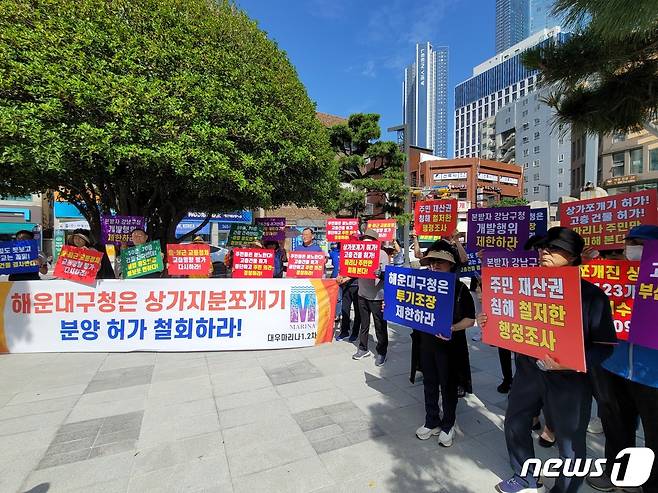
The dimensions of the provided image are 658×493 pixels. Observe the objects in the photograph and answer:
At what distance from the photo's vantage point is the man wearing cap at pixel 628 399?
6.60ft

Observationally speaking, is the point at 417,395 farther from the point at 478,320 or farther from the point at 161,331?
the point at 161,331

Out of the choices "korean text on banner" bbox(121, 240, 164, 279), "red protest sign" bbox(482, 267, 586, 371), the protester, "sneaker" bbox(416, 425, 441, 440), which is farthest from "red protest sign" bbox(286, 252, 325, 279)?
"red protest sign" bbox(482, 267, 586, 371)

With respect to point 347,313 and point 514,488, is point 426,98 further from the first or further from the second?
point 514,488

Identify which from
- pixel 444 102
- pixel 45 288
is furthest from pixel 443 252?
pixel 444 102

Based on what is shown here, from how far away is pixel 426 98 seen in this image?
227ft

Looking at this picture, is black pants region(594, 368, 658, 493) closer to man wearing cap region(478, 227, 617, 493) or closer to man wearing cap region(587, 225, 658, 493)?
man wearing cap region(587, 225, 658, 493)

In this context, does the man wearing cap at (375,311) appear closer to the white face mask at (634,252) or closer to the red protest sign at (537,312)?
the red protest sign at (537,312)

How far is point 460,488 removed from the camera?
2.36 meters

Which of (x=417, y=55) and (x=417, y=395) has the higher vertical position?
(x=417, y=55)

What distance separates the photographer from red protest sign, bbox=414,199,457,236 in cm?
499

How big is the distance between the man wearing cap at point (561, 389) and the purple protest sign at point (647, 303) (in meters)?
0.12

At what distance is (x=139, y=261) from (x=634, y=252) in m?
6.17

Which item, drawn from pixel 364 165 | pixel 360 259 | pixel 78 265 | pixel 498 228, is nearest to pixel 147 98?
pixel 78 265

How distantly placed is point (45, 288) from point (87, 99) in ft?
9.23
